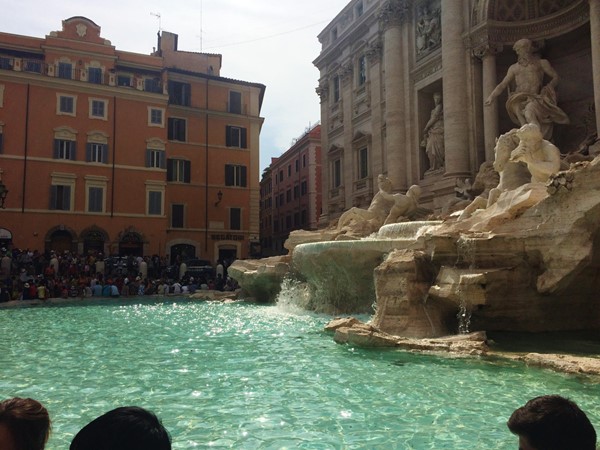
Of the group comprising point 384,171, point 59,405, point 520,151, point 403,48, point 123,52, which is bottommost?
point 59,405

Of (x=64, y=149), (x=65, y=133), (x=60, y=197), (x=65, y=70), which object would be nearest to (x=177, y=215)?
(x=60, y=197)

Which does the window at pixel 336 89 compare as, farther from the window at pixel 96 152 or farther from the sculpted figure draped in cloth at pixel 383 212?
the window at pixel 96 152

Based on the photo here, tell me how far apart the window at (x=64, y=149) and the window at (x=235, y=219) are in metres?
10.3

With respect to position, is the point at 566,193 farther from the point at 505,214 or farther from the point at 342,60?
the point at 342,60

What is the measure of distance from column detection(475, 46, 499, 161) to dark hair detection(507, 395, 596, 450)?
1695 centimetres

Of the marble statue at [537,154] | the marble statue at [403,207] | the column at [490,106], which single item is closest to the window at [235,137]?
the column at [490,106]

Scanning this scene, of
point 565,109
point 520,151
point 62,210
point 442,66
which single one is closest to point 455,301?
point 520,151

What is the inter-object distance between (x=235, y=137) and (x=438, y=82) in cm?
1881

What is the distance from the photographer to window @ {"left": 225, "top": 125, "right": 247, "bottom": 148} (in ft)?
120

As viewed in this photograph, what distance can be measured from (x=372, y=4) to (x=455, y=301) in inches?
834

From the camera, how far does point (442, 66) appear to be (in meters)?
19.5

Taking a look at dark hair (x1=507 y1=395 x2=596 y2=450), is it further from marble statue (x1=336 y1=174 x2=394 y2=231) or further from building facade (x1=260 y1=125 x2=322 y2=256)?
building facade (x1=260 y1=125 x2=322 y2=256)

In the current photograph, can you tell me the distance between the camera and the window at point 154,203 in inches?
1268

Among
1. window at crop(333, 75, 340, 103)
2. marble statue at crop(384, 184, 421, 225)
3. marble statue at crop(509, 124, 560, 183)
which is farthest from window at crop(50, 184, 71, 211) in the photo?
marble statue at crop(509, 124, 560, 183)
